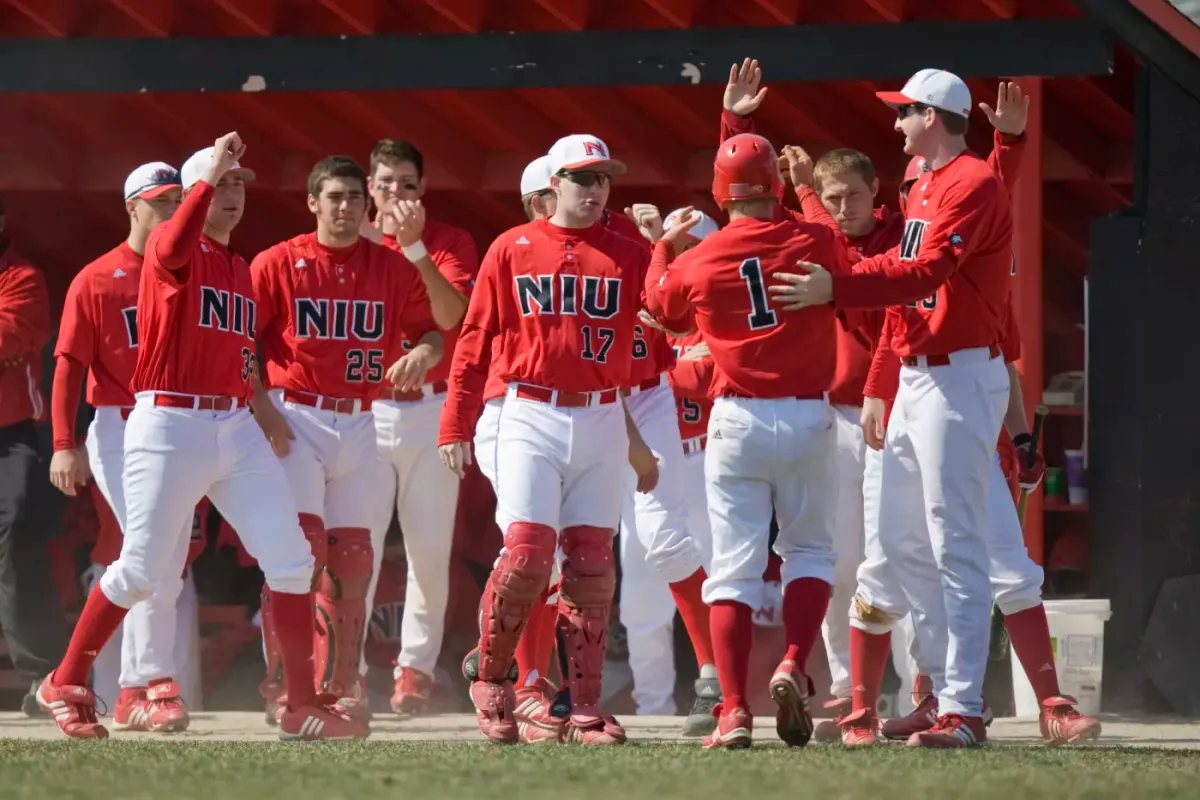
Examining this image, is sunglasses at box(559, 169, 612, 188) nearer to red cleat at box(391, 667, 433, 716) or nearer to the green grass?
the green grass

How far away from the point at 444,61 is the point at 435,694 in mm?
2738

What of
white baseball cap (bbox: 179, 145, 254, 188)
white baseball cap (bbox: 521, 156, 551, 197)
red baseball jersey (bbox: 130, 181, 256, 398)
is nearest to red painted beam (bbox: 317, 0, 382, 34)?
white baseball cap (bbox: 521, 156, 551, 197)

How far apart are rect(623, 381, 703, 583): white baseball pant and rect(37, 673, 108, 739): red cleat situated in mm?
2093

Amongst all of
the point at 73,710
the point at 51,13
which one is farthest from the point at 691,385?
the point at 51,13

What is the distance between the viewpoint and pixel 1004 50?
26.5ft

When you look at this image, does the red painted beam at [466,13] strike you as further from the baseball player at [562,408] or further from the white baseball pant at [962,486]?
the white baseball pant at [962,486]

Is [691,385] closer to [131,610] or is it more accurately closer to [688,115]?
[688,115]

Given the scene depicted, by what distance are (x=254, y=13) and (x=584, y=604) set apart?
11.7 ft

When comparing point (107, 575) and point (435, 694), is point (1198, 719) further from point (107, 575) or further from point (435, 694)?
point (107, 575)

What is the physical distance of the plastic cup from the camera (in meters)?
8.65

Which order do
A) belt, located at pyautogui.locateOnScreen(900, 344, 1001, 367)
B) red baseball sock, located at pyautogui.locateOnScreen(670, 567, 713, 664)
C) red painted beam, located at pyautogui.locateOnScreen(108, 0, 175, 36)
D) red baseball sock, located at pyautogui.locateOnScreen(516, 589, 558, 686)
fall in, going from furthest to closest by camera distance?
red painted beam, located at pyautogui.locateOnScreen(108, 0, 175, 36) → red baseball sock, located at pyautogui.locateOnScreen(670, 567, 713, 664) → red baseball sock, located at pyautogui.locateOnScreen(516, 589, 558, 686) → belt, located at pyautogui.locateOnScreen(900, 344, 1001, 367)

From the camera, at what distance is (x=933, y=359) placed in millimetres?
6277

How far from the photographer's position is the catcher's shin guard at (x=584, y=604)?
21.4ft

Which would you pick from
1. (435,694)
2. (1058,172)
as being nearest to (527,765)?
(435,694)
